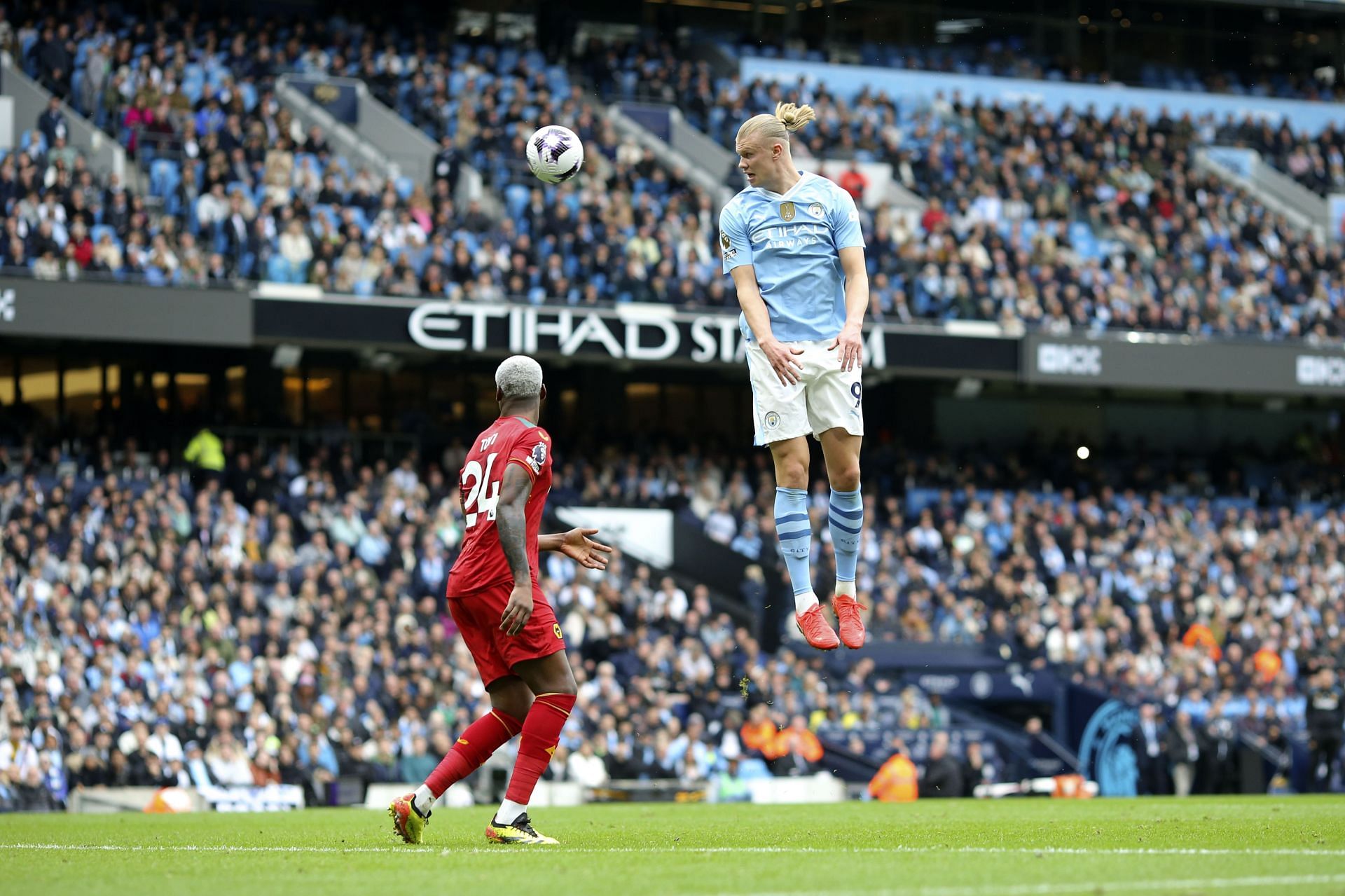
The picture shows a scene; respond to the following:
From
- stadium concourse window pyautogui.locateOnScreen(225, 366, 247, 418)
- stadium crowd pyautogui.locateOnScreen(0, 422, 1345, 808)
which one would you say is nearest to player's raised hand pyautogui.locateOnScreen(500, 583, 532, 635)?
stadium crowd pyautogui.locateOnScreen(0, 422, 1345, 808)

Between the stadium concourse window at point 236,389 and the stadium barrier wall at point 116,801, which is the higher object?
the stadium concourse window at point 236,389

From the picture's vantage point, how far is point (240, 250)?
2461 cm

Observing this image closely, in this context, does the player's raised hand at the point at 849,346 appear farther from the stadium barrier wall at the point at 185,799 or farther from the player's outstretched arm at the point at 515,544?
the stadium barrier wall at the point at 185,799

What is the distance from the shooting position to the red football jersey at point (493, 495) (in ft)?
28.0

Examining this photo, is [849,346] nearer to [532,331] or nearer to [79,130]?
[532,331]

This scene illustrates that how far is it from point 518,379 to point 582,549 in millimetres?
1114

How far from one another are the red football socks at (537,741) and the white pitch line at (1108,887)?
8.86 feet

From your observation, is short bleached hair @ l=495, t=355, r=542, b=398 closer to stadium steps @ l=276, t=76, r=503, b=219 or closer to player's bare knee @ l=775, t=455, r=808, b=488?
player's bare knee @ l=775, t=455, r=808, b=488

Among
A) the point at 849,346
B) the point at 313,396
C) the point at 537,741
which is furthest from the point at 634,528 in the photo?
the point at 537,741

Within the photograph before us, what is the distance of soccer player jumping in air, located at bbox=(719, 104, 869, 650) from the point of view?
9875 mm

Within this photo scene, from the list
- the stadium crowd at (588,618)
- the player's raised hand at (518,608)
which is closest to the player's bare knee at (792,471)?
the player's raised hand at (518,608)

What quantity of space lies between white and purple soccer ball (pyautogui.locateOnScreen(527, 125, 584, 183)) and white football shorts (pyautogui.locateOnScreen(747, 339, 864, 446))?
2304mm

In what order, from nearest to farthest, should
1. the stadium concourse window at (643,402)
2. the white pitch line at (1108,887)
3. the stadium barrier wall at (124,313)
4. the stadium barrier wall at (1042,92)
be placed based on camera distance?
the white pitch line at (1108,887), the stadium barrier wall at (124,313), the stadium concourse window at (643,402), the stadium barrier wall at (1042,92)

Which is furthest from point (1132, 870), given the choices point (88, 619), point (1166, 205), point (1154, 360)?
point (1166, 205)
